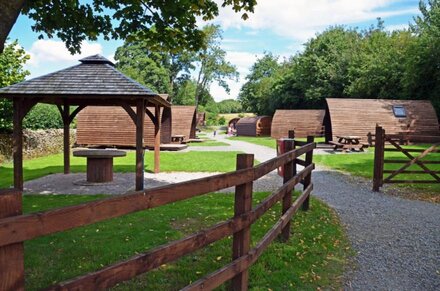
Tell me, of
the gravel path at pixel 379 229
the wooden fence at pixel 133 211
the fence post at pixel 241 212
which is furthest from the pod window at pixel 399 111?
the fence post at pixel 241 212

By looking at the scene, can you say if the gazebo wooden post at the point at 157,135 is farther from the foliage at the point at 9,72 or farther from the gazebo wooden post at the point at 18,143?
the foliage at the point at 9,72

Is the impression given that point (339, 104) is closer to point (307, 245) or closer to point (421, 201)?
point (421, 201)

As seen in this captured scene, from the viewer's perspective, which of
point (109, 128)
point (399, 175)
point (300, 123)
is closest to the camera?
point (399, 175)

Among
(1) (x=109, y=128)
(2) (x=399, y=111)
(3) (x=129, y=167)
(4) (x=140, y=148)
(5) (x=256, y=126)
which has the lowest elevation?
(3) (x=129, y=167)

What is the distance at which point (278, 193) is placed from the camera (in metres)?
4.73

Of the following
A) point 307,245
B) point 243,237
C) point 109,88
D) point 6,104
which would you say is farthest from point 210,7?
point 6,104

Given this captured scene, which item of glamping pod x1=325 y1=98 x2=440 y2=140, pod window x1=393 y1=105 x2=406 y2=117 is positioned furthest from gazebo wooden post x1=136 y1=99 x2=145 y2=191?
pod window x1=393 y1=105 x2=406 y2=117

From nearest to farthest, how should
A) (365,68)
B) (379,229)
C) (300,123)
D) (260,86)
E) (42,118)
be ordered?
1. (379,229)
2. (42,118)
3. (300,123)
4. (365,68)
5. (260,86)

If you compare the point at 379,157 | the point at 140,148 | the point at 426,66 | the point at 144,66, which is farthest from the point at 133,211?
the point at 144,66

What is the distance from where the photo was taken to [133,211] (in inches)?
89.5

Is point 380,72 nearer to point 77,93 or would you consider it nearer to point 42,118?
point 42,118

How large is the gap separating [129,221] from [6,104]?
14991 mm

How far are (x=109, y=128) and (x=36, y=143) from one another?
19.4ft

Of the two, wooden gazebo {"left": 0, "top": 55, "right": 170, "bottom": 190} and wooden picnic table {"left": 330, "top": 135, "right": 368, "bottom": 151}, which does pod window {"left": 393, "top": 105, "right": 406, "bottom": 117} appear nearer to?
wooden picnic table {"left": 330, "top": 135, "right": 368, "bottom": 151}
